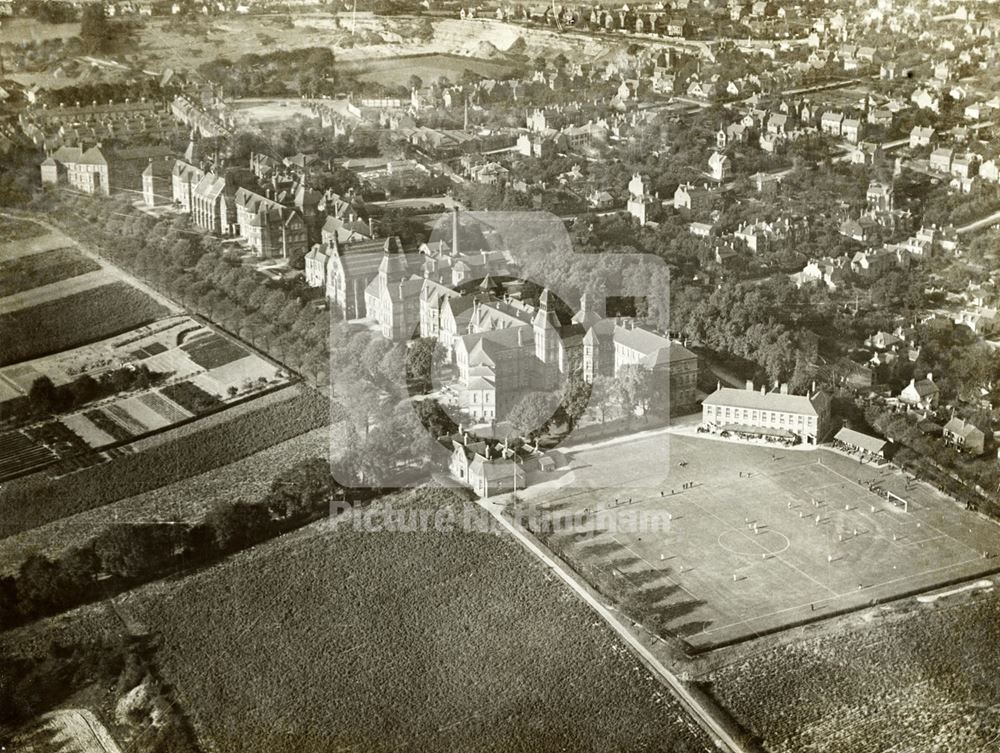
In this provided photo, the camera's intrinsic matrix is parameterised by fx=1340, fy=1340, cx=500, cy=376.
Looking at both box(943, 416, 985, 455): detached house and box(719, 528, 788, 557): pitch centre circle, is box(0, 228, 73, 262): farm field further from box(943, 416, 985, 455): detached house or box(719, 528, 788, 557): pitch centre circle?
box(943, 416, 985, 455): detached house

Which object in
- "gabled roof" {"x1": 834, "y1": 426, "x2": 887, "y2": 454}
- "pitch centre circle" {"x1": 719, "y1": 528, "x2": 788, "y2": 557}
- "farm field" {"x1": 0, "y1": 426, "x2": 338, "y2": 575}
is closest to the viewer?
"pitch centre circle" {"x1": 719, "y1": 528, "x2": 788, "y2": 557}

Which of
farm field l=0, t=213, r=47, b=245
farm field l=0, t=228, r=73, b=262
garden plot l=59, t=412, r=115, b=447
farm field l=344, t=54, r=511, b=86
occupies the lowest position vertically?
garden plot l=59, t=412, r=115, b=447

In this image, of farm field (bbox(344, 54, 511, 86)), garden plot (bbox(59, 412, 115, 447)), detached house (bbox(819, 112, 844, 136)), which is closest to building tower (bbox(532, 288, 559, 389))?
garden plot (bbox(59, 412, 115, 447))

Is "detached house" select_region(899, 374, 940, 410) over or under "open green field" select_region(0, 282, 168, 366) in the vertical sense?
under

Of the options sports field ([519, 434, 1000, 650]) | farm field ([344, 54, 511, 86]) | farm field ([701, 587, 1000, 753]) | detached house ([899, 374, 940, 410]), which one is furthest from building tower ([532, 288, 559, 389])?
farm field ([344, 54, 511, 86])

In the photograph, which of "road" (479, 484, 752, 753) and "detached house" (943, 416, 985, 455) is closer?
"road" (479, 484, 752, 753)

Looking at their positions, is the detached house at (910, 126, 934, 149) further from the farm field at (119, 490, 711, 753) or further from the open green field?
the farm field at (119, 490, 711, 753)

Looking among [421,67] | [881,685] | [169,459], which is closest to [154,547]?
[169,459]

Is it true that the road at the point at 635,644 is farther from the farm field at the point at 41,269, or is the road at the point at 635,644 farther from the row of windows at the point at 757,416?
the farm field at the point at 41,269

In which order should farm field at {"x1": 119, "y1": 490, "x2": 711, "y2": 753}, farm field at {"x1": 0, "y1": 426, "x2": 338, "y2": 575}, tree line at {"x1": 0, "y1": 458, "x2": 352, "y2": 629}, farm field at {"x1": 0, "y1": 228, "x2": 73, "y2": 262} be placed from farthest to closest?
farm field at {"x1": 0, "y1": 228, "x2": 73, "y2": 262}
farm field at {"x1": 0, "y1": 426, "x2": 338, "y2": 575}
tree line at {"x1": 0, "y1": 458, "x2": 352, "y2": 629}
farm field at {"x1": 119, "y1": 490, "x2": 711, "y2": 753}
